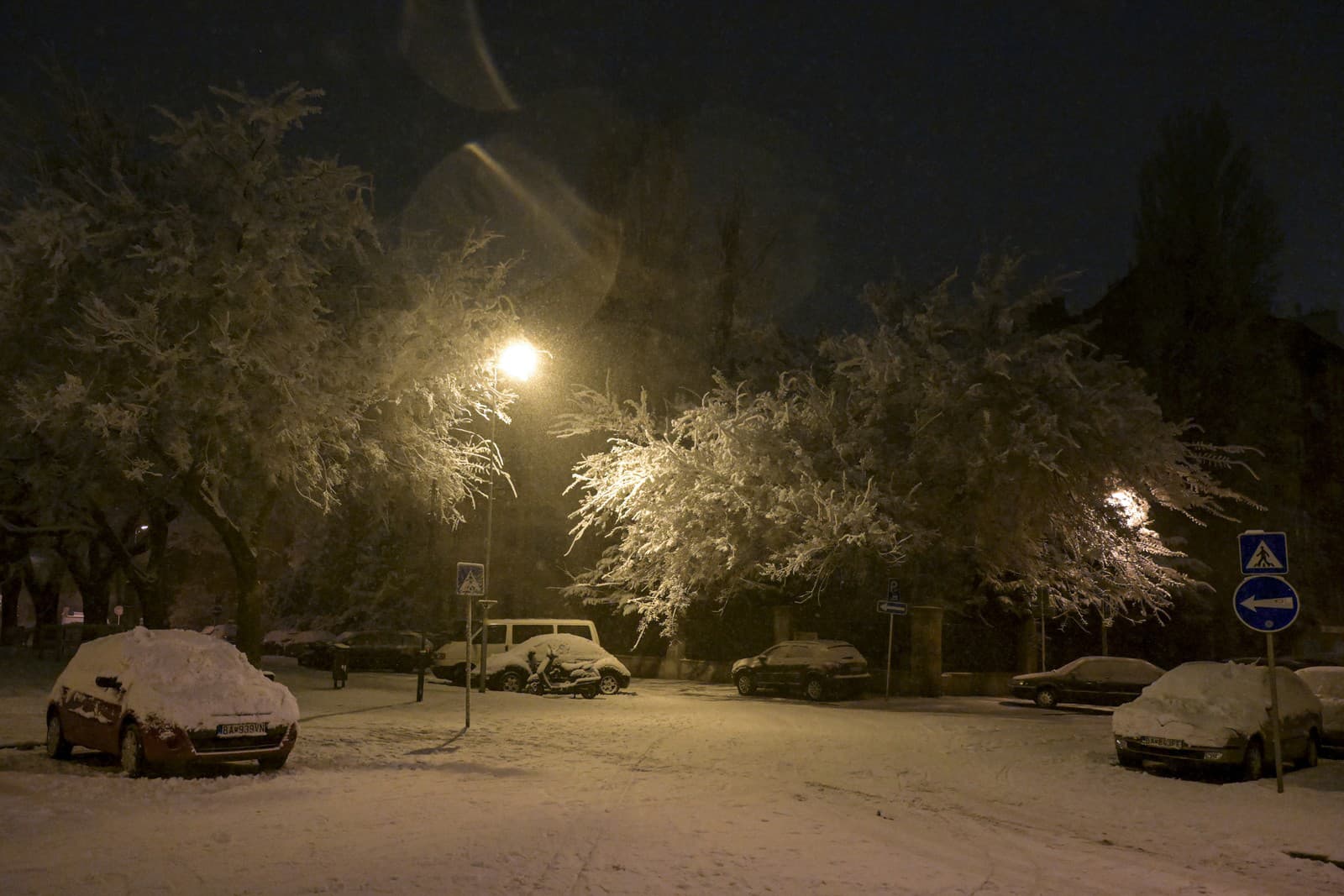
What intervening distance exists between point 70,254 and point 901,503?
19.0 meters

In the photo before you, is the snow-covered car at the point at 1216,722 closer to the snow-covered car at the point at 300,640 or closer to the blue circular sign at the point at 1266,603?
the blue circular sign at the point at 1266,603

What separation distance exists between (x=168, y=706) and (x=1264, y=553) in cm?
1269

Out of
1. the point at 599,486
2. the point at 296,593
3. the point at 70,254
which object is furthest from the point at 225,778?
the point at 296,593

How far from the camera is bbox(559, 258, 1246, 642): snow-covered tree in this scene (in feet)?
90.3

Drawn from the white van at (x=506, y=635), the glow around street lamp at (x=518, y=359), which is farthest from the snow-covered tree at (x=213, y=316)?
the white van at (x=506, y=635)

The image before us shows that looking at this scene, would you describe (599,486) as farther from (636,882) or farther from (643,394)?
(636,882)

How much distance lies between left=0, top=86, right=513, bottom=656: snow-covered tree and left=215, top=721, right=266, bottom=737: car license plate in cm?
679

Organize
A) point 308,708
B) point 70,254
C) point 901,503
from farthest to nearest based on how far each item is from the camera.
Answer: point 901,503 → point 308,708 → point 70,254

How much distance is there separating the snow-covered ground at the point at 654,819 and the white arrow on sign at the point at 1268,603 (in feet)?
7.36

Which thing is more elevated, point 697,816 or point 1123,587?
point 1123,587

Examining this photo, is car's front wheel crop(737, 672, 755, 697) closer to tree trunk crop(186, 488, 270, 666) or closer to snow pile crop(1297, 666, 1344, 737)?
tree trunk crop(186, 488, 270, 666)

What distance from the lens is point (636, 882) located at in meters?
7.95

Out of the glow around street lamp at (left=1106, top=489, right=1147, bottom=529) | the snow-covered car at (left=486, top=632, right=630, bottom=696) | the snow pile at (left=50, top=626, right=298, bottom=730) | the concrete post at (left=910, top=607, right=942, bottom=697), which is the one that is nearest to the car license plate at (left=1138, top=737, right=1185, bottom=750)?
the snow pile at (left=50, top=626, right=298, bottom=730)

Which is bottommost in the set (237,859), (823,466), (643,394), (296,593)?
(237,859)
